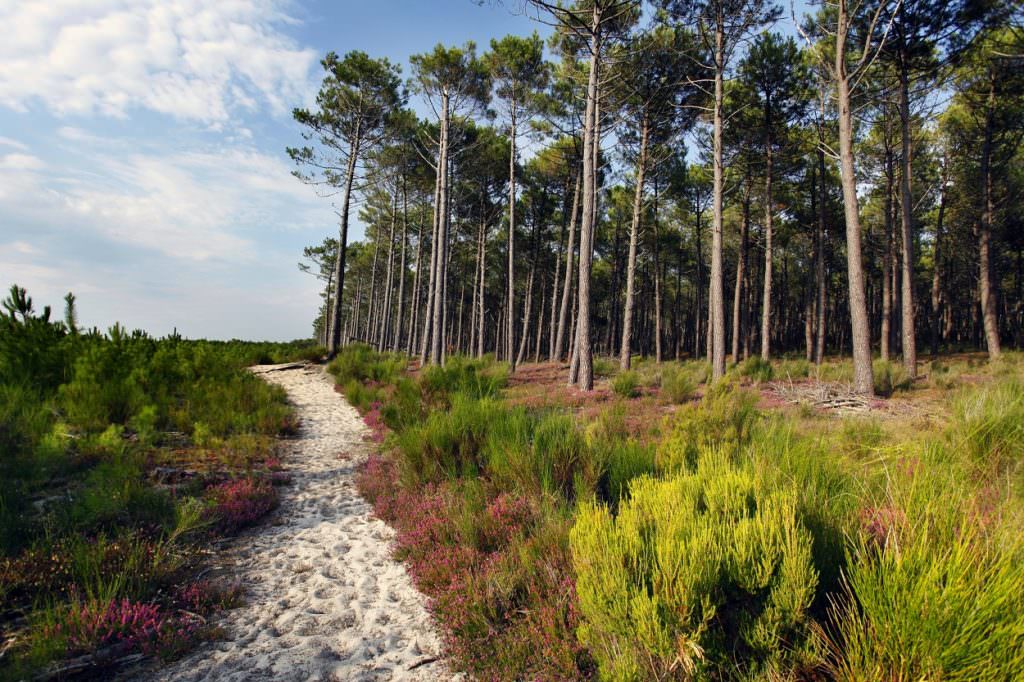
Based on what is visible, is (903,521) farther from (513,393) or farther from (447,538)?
(513,393)

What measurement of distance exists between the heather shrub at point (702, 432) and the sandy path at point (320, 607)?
2.49 metres

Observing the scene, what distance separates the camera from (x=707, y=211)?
86.3 feet

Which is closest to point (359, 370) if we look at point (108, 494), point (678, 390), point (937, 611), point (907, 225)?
point (678, 390)

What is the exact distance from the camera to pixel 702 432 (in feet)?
15.3

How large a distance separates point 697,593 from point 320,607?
9.23ft

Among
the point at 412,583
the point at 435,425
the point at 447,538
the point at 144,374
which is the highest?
the point at 144,374

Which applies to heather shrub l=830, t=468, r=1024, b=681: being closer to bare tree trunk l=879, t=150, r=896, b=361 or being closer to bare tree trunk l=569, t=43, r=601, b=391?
bare tree trunk l=569, t=43, r=601, b=391

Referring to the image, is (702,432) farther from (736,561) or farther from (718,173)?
(718,173)

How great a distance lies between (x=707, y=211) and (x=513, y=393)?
20.7 meters

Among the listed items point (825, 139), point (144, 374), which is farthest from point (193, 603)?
point (825, 139)

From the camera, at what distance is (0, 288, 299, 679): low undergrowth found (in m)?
2.61

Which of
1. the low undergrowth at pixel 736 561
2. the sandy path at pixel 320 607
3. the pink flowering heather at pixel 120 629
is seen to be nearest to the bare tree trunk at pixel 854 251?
the low undergrowth at pixel 736 561

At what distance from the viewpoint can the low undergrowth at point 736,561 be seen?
1598 mm

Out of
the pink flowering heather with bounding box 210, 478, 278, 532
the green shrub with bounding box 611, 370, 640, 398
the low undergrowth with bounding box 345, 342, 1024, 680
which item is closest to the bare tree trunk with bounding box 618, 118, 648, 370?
the green shrub with bounding box 611, 370, 640, 398
